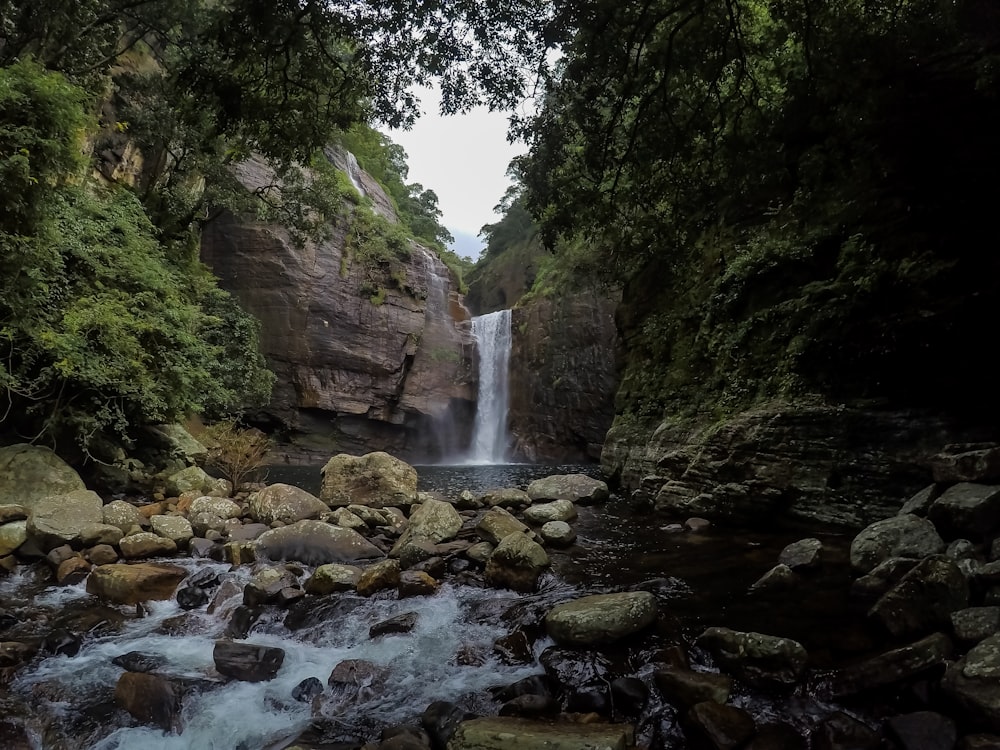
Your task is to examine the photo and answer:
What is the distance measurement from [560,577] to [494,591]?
0.72 metres

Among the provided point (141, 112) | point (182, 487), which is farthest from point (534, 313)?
point (182, 487)

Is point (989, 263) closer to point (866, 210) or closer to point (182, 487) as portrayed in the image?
point (866, 210)

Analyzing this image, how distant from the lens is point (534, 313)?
83.4 feet

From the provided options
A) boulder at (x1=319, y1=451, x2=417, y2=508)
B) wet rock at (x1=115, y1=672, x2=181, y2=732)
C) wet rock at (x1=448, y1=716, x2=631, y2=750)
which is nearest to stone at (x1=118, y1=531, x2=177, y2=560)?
boulder at (x1=319, y1=451, x2=417, y2=508)

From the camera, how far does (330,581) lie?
5.17m

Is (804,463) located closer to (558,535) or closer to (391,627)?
(558,535)

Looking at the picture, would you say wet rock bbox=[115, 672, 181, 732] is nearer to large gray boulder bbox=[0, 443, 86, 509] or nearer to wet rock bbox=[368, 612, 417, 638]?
wet rock bbox=[368, 612, 417, 638]

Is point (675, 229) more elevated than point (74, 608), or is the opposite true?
point (675, 229)

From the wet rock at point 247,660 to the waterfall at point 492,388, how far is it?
2093 centimetres

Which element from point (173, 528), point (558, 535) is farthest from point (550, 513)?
point (173, 528)

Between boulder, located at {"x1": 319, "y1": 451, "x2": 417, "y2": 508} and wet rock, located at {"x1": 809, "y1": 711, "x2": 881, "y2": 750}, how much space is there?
23.3 ft

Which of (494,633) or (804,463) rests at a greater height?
(804,463)

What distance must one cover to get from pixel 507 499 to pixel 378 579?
13.4 feet

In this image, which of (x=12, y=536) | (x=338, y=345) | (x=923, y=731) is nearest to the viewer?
(x=923, y=731)
